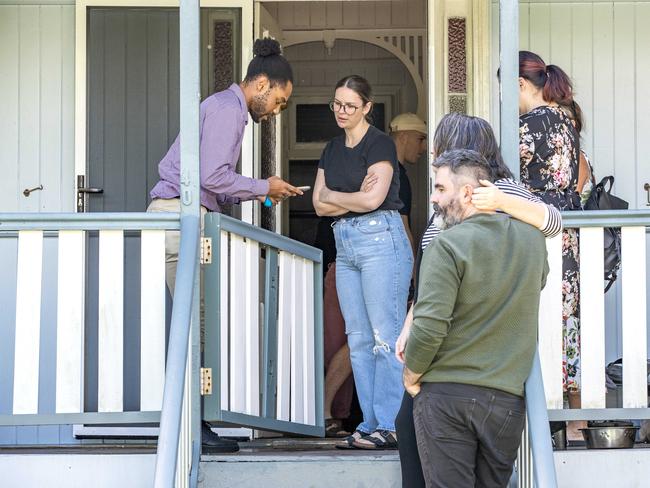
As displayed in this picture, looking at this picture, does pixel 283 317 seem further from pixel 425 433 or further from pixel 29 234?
pixel 425 433

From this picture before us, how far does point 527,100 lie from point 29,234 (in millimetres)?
2180

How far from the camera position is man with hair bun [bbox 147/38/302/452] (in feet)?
16.9

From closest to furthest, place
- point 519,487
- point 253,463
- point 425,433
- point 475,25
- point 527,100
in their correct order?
point 425,433, point 519,487, point 253,463, point 527,100, point 475,25

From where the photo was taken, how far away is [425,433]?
12.4 ft

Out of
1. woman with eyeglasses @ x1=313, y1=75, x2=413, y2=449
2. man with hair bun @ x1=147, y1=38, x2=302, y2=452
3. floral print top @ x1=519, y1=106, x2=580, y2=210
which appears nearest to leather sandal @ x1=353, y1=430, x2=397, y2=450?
woman with eyeglasses @ x1=313, y1=75, x2=413, y2=449

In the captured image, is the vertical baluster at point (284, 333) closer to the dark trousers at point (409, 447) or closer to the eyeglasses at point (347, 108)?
the eyeglasses at point (347, 108)

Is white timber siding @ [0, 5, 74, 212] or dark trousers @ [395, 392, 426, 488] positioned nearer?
dark trousers @ [395, 392, 426, 488]

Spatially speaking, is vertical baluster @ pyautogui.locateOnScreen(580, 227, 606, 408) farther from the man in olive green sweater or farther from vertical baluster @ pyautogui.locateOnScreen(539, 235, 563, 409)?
the man in olive green sweater

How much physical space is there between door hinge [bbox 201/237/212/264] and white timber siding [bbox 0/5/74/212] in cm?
207

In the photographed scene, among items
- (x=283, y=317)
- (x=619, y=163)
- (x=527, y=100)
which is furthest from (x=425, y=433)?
(x=619, y=163)

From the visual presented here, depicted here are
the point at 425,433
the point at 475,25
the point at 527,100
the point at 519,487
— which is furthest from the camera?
the point at 475,25

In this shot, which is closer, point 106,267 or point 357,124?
point 106,267

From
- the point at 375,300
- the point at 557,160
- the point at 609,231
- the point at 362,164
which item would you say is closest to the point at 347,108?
the point at 362,164

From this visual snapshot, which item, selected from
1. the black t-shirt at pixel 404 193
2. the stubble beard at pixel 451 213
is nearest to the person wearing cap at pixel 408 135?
the black t-shirt at pixel 404 193
